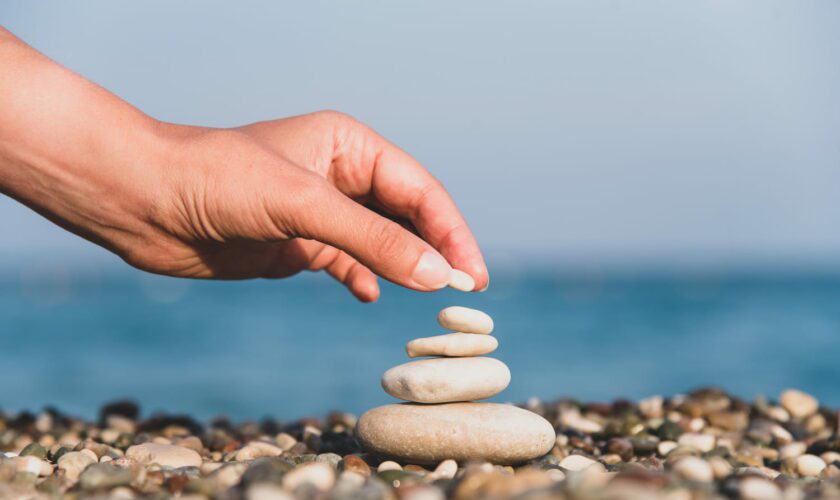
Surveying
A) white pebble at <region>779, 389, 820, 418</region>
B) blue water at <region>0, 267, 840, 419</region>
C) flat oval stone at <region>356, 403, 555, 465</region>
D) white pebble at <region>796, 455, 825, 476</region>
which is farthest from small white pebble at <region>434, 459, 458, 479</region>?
blue water at <region>0, 267, 840, 419</region>

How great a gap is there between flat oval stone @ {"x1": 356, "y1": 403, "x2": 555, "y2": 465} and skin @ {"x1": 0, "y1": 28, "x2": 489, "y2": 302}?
0.55 meters

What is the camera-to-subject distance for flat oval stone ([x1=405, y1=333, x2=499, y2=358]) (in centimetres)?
366

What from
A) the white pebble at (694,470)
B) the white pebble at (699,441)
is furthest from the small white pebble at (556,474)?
the white pebble at (699,441)

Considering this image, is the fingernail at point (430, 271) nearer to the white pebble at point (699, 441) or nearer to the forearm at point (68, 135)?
the forearm at point (68, 135)

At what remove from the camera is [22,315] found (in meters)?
36.0

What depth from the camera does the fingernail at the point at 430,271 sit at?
333cm

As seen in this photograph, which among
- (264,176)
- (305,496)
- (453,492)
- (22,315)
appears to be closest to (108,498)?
(305,496)

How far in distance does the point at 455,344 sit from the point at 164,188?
1.48 metres

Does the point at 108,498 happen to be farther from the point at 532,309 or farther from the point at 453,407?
the point at 532,309

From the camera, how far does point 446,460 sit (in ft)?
11.0

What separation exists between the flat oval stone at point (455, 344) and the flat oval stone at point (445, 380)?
4cm

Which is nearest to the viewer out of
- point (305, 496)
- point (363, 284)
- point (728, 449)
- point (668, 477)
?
point (305, 496)

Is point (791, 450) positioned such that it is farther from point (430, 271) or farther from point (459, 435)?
point (430, 271)

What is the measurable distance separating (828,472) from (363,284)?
2797 mm
